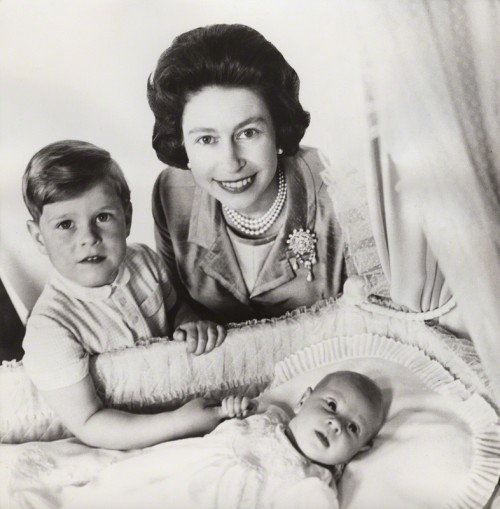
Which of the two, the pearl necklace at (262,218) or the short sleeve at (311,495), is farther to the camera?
the pearl necklace at (262,218)

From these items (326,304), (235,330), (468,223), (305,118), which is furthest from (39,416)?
(468,223)

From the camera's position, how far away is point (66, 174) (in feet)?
4.01

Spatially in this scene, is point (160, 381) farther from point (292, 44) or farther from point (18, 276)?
point (292, 44)

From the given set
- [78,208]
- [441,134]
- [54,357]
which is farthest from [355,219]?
[54,357]

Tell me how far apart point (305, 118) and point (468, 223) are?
0.39 m

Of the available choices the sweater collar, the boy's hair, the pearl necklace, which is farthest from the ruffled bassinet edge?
the boy's hair

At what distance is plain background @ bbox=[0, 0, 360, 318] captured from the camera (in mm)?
1238

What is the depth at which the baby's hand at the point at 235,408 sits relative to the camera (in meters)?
1.26

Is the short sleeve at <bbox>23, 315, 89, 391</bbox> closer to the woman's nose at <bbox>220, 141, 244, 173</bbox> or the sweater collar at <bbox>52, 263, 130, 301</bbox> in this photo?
the sweater collar at <bbox>52, 263, 130, 301</bbox>

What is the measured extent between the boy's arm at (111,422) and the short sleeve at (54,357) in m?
0.02

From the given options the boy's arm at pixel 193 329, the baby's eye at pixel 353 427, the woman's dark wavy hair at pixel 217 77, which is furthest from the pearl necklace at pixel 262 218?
the baby's eye at pixel 353 427

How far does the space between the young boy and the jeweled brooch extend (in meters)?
0.33

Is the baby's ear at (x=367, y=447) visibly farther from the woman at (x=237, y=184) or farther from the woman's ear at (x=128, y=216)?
the woman's ear at (x=128, y=216)

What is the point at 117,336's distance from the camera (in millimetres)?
1289
